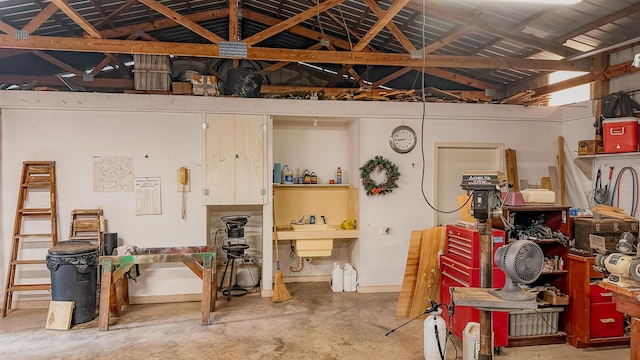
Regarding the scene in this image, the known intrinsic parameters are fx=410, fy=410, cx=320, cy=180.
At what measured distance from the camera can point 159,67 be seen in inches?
217

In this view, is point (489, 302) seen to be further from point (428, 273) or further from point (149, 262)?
point (149, 262)

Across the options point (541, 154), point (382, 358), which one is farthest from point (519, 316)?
point (541, 154)

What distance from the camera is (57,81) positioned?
660 cm

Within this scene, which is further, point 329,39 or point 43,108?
point 329,39

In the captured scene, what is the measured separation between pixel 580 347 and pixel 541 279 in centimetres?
66

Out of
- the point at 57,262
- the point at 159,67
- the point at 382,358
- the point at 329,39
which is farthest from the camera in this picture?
the point at 329,39

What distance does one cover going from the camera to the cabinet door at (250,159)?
5312 mm

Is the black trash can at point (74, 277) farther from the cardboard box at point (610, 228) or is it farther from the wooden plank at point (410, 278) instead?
the cardboard box at point (610, 228)

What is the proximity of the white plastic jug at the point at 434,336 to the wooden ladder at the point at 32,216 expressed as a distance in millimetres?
4311

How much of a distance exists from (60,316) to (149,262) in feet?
3.65

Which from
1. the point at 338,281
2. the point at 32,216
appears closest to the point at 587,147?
the point at 338,281

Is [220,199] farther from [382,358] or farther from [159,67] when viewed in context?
[382,358]

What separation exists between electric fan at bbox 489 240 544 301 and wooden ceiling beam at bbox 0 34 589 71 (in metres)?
2.39

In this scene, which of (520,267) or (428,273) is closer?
(520,267)
